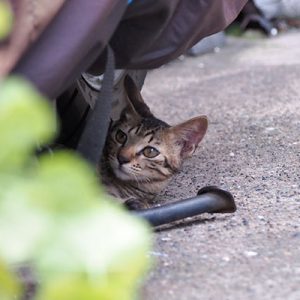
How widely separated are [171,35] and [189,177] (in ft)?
2.74

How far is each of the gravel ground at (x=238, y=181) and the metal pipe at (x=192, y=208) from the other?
0.16 ft

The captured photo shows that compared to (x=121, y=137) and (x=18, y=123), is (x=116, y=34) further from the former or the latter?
(x=18, y=123)

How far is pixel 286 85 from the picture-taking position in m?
4.47

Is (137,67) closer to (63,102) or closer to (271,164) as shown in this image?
(63,102)

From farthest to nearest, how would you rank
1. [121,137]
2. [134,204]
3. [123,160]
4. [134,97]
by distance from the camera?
[134,97], [121,137], [123,160], [134,204]

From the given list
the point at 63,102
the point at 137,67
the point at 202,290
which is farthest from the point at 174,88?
the point at 202,290

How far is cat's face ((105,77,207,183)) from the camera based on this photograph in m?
2.66

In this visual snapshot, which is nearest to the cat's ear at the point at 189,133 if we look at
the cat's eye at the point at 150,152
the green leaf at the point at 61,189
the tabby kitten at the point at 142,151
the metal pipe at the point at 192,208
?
the tabby kitten at the point at 142,151

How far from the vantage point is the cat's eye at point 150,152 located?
8.89ft

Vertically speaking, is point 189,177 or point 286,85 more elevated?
point 189,177

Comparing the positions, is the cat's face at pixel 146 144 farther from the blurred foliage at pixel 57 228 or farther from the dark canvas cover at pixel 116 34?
the blurred foliage at pixel 57 228

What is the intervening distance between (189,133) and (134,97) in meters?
0.27

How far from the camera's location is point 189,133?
2801mm

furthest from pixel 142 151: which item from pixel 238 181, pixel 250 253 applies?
pixel 250 253
